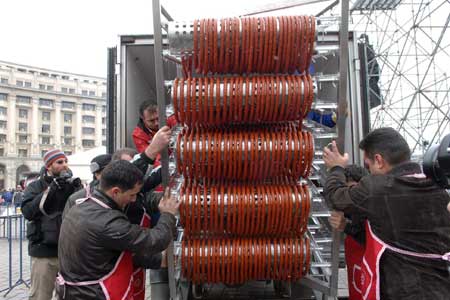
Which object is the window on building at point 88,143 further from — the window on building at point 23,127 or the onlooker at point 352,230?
the onlooker at point 352,230

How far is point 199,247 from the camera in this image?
301 centimetres

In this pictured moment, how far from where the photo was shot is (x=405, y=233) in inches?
107

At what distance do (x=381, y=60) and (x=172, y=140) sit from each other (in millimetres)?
18078

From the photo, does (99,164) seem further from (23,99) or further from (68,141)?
(68,141)

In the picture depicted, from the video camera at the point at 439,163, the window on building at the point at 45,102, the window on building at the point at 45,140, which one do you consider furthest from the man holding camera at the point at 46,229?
the window on building at the point at 45,102

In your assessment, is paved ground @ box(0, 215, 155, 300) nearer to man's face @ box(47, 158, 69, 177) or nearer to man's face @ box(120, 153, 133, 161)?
man's face @ box(47, 158, 69, 177)

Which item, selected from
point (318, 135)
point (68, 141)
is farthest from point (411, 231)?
point (68, 141)

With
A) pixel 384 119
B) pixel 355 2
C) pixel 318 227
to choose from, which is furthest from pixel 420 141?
pixel 318 227

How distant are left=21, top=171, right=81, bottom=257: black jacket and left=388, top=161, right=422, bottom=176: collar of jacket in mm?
3376

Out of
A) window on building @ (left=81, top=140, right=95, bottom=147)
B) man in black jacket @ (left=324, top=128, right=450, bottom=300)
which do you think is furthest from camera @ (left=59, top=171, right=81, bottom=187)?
window on building @ (left=81, top=140, right=95, bottom=147)

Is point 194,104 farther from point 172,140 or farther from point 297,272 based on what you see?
point 297,272

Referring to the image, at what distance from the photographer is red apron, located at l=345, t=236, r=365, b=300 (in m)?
3.54

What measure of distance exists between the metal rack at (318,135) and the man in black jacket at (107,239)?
8.2 inches

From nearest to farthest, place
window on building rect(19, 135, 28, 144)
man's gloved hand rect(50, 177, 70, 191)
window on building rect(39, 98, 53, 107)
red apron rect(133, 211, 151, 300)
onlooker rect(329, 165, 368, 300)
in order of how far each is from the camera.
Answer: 1. onlooker rect(329, 165, 368, 300)
2. red apron rect(133, 211, 151, 300)
3. man's gloved hand rect(50, 177, 70, 191)
4. window on building rect(19, 135, 28, 144)
5. window on building rect(39, 98, 53, 107)
